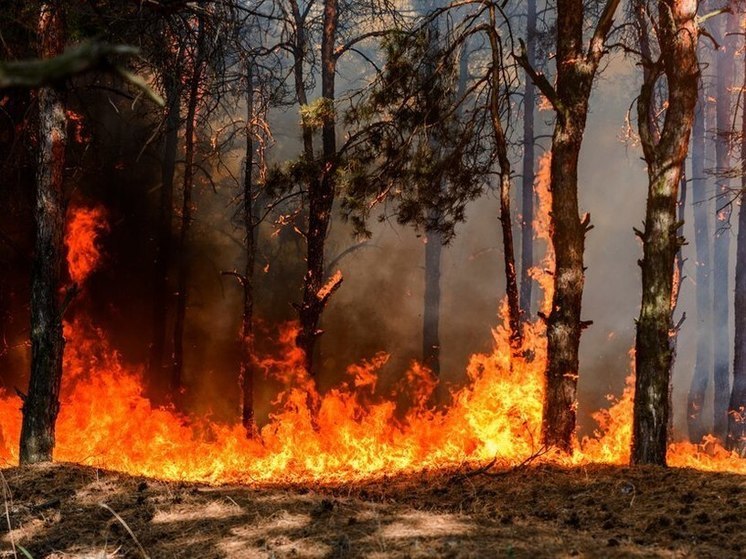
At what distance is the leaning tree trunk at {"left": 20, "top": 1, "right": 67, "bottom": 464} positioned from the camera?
8797mm

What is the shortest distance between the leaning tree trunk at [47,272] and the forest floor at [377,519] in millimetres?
1767

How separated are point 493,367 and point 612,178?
22766mm

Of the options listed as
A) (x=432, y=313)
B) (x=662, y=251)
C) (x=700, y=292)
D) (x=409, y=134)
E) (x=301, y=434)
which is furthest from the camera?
(x=700, y=292)

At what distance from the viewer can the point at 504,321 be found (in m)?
25.3

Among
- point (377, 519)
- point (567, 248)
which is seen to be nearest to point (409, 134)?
point (567, 248)

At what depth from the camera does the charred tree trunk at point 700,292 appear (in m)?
23.2

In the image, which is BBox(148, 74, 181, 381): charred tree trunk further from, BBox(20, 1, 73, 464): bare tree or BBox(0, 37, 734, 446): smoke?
BBox(20, 1, 73, 464): bare tree

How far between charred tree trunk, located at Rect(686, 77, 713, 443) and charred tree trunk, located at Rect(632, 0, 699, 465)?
16.3m

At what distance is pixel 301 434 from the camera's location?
14102 millimetres

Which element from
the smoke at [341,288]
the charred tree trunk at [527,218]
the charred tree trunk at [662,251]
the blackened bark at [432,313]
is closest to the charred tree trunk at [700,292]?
the smoke at [341,288]

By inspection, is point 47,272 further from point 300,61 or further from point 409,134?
point 300,61

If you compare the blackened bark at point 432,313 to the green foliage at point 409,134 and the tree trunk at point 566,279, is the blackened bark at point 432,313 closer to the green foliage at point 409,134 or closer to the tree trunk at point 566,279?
the green foliage at point 409,134

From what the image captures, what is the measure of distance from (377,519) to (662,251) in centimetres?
541

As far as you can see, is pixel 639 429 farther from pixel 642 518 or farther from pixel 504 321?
pixel 504 321
